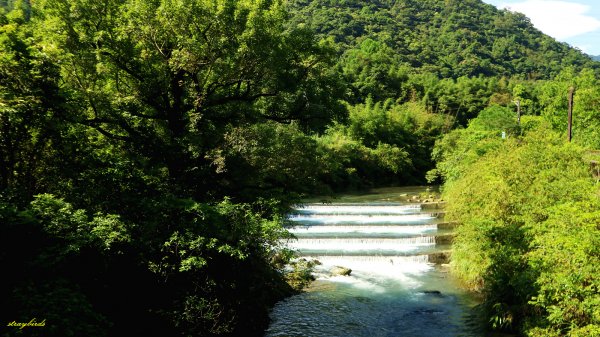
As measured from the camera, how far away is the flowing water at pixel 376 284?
11.3 meters

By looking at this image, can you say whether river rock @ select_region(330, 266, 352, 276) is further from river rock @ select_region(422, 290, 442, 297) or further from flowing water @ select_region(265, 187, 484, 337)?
river rock @ select_region(422, 290, 442, 297)

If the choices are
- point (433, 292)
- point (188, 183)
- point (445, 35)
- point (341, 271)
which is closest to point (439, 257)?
point (433, 292)

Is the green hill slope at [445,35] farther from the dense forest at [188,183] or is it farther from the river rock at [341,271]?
the dense forest at [188,183]

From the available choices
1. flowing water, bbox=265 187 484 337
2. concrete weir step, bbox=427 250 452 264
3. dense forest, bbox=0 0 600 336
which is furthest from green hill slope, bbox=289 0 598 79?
dense forest, bbox=0 0 600 336

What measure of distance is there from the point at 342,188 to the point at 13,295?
33969mm

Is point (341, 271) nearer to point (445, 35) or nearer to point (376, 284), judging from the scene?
point (376, 284)

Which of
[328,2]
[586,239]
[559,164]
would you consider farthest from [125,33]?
[328,2]

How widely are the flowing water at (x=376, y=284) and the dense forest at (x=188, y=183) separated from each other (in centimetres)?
87

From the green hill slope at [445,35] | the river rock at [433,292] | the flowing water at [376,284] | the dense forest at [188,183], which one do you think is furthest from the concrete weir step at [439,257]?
the green hill slope at [445,35]

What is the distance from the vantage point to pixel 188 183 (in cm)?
1047

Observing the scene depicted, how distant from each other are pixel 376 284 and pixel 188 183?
8.02 m

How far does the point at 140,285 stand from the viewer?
8.61 meters

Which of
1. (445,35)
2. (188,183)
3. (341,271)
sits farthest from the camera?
(445,35)

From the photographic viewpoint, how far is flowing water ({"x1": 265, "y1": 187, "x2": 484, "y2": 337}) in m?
11.3
